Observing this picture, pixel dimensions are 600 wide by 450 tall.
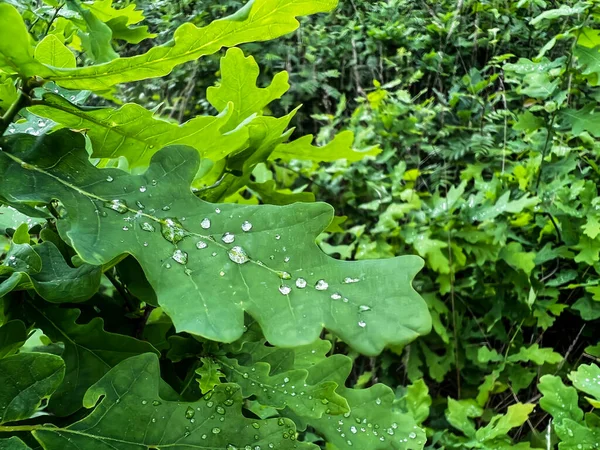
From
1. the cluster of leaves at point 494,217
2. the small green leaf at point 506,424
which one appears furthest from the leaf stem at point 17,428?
the small green leaf at point 506,424

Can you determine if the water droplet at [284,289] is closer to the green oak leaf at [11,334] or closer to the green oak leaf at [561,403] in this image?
the green oak leaf at [11,334]

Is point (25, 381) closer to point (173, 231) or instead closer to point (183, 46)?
point (173, 231)

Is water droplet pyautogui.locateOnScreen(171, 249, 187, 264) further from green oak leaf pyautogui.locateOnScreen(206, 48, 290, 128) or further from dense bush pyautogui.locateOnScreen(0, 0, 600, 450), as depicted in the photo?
green oak leaf pyautogui.locateOnScreen(206, 48, 290, 128)

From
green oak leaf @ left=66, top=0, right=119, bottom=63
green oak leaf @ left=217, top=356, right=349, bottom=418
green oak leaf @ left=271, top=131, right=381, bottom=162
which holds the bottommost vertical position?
green oak leaf @ left=217, top=356, right=349, bottom=418

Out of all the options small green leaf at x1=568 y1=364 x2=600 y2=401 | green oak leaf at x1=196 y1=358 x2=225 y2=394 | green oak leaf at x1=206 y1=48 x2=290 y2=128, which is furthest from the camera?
small green leaf at x1=568 y1=364 x2=600 y2=401

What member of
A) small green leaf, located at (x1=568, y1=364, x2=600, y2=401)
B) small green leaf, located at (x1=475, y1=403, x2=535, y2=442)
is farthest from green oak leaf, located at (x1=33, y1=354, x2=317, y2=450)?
small green leaf, located at (x1=475, y1=403, x2=535, y2=442)

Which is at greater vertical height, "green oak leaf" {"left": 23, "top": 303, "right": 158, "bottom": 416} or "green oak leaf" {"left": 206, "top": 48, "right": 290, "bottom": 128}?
"green oak leaf" {"left": 206, "top": 48, "right": 290, "bottom": 128}

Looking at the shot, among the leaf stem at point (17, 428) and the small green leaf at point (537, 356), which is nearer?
the leaf stem at point (17, 428)
